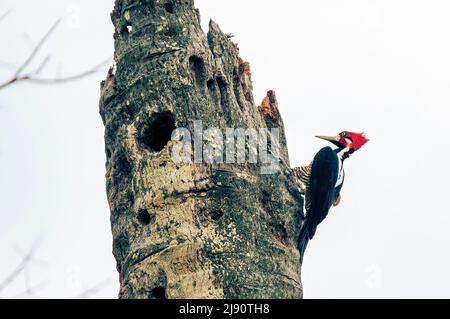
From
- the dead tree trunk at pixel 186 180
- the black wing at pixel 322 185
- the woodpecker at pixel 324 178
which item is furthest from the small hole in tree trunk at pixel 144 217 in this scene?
the black wing at pixel 322 185

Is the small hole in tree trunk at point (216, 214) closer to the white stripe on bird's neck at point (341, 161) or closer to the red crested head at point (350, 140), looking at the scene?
the white stripe on bird's neck at point (341, 161)

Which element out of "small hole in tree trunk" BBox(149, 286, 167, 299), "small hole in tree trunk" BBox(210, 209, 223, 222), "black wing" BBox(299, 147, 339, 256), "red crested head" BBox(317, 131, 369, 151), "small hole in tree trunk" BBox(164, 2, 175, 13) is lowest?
"small hole in tree trunk" BBox(149, 286, 167, 299)

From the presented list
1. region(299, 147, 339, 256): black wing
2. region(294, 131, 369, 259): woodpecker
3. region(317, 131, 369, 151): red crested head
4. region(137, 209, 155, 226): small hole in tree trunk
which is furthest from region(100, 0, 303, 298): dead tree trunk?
region(317, 131, 369, 151): red crested head

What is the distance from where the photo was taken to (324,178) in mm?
7973

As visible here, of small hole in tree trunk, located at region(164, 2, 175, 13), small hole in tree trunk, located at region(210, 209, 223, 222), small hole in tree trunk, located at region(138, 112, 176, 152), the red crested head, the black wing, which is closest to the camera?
small hole in tree trunk, located at region(210, 209, 223, 222)

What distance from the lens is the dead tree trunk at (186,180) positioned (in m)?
6.24

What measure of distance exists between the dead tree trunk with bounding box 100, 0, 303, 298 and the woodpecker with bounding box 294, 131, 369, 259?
23 cm

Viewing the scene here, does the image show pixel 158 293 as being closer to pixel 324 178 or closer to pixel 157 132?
pixel 157 132

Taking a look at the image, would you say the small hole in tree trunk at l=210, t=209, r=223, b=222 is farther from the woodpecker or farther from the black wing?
the black wing

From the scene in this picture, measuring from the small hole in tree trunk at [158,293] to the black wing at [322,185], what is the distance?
1353 millimetres

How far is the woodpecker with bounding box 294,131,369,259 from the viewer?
23.6ft

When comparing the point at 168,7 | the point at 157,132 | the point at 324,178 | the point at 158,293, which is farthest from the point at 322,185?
the point at 158,293

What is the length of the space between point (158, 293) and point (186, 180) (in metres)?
0.73
